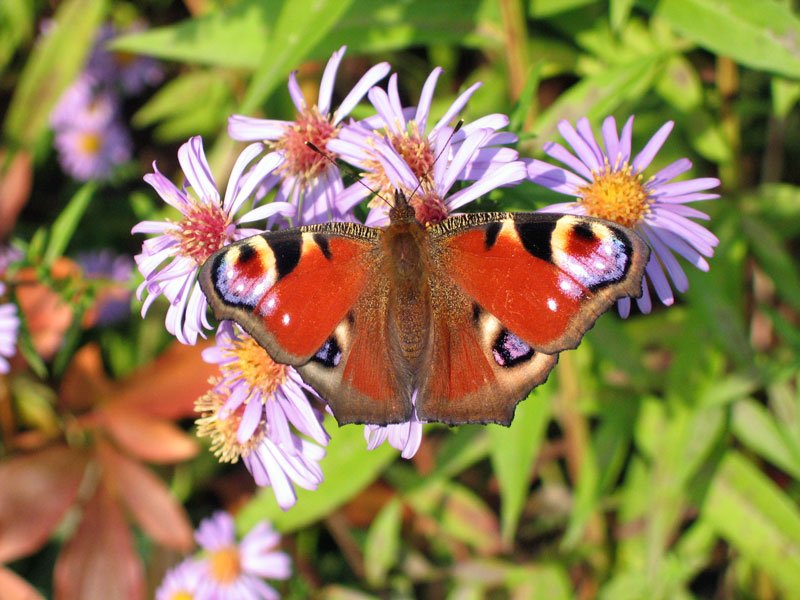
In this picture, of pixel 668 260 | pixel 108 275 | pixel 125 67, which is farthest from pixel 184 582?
pixel 125 67

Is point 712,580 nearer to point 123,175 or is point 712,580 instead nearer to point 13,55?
point 123,175

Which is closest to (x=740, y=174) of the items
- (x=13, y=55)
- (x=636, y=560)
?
(x=636, y=560)

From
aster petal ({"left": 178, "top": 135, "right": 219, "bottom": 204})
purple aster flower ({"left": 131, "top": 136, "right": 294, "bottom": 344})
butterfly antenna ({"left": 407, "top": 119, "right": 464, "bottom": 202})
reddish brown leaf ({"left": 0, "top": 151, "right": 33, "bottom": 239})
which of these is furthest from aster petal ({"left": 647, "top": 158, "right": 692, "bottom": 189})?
reddish brown leaf ({"left": 0, "top": 151, "right": 33, "bottom": 239})

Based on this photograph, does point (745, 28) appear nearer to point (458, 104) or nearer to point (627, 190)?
point (627, 190)

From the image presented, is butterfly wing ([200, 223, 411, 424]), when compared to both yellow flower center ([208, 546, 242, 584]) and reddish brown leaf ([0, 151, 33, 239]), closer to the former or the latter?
yellow flower center ([208, 546, 242, 584])

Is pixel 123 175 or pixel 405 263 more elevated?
pixel 405 263
